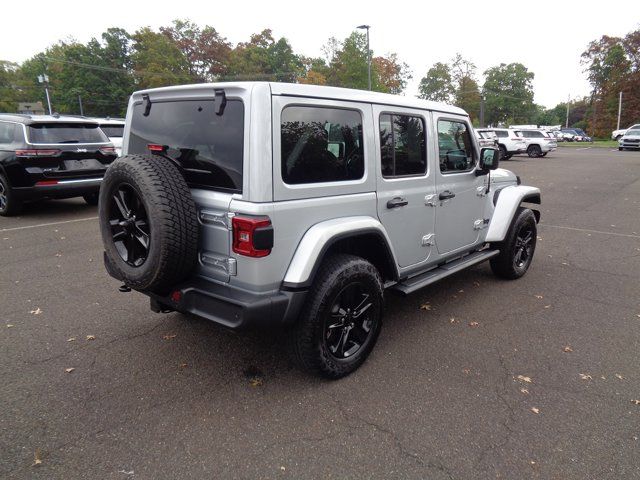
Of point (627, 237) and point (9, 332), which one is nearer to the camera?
point (9, 332)

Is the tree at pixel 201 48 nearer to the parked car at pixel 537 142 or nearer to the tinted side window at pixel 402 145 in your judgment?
the parked car at pixel 537 142

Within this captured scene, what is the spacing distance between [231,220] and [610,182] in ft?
52.5

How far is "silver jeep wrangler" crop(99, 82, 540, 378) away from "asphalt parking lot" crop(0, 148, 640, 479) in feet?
1.44

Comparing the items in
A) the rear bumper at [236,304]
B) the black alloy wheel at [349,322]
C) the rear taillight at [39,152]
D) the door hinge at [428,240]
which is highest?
the rear taillight at [39,152]

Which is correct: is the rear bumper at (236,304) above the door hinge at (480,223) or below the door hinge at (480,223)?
below

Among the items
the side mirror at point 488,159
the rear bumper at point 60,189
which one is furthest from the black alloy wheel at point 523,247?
the rear bumper at point 60,189

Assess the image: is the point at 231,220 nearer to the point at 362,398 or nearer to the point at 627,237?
the point at 362,398

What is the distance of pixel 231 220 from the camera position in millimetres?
2596

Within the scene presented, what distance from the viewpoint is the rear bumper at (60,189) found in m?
7.68

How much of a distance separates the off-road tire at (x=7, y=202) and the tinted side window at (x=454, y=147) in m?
7.65

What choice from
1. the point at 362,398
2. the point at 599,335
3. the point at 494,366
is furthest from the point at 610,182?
the point at 362,398

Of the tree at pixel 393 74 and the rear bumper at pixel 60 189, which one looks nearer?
the rear bumper at pixel 60 189

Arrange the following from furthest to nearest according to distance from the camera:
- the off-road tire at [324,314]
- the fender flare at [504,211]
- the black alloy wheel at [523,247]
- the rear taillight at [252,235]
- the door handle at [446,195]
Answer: the black alloy wheel at [523,247]
the fender flare at [504,211]
the door handle at [446,195]
the off-road tire at [324,314]
the rear taillight at [252,235]

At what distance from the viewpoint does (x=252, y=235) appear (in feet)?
8.18
